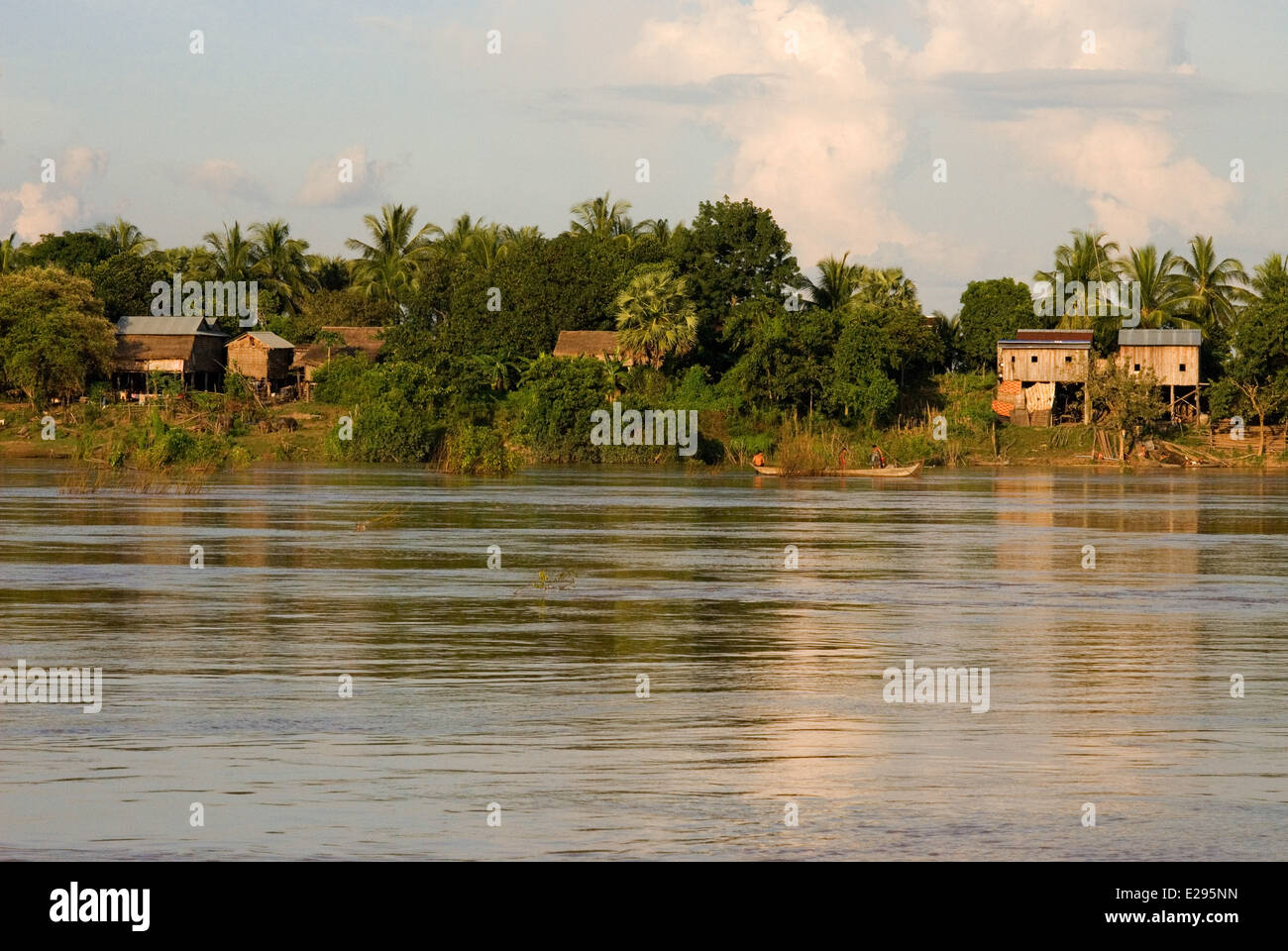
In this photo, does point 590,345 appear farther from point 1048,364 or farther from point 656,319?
point 1048,364

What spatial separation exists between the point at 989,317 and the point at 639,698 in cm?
7574

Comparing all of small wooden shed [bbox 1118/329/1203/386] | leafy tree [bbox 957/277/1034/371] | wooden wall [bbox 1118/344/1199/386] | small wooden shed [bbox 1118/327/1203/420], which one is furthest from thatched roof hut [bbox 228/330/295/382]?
wooden wall [bbox 1118/344/1199/386]

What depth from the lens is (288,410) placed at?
278 ft

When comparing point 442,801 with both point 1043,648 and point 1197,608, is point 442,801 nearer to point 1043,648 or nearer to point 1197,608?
point 1043,648

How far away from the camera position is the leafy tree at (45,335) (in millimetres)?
81312

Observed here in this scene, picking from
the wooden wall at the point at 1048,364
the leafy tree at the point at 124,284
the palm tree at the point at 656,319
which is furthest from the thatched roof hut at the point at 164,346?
the wooden wall at the point at 1048,364

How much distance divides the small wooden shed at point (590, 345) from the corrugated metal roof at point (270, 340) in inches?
638

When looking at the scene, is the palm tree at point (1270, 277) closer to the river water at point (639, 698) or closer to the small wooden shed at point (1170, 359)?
the small wooden shed at point (1170, 359)

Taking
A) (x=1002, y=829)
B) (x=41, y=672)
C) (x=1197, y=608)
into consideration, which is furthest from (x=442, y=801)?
(x=1197, y=608)

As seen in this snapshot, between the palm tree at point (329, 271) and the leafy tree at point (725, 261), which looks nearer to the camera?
the leafy tree at point (725, 261)

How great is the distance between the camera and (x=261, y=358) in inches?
3649

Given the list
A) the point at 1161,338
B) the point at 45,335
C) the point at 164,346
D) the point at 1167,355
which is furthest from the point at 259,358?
the point at 1167,355

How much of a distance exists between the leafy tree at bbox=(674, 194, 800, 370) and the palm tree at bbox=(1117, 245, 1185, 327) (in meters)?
17.8

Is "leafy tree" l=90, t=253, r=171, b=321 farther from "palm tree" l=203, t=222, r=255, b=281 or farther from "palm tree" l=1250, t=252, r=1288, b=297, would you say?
"palm tree" l=1250, t=252, r=1288, b=297
